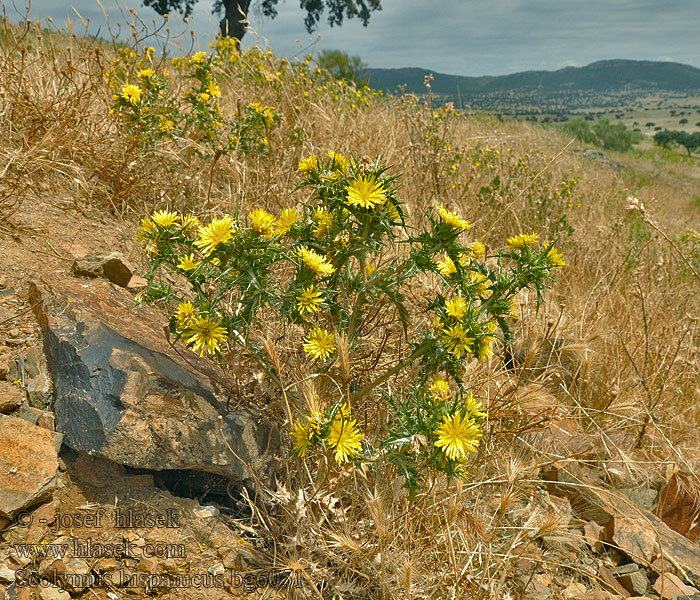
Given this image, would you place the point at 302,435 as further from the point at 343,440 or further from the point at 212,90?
the point at 212,90

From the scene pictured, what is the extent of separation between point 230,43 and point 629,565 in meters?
6.00

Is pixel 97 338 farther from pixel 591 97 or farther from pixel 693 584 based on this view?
pixel 591 97

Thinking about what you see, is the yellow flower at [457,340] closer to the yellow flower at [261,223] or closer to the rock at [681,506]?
the yellow flower at [261,223]

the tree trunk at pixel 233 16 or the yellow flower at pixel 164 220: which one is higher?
the tree trunk at pixel 233 16

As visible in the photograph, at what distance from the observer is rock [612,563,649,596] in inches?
75.5

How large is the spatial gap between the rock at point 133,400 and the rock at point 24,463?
7 centimetres

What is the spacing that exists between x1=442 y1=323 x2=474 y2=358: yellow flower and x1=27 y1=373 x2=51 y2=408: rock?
143 centimetres

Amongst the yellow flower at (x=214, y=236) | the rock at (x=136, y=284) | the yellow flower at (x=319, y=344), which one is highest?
the yellow flower at (x=214, y=236)

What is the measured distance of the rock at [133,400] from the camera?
1.69 meters

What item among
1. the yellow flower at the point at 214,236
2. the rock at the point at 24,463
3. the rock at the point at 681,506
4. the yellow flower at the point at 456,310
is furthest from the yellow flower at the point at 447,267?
the rock at the point at 681,506

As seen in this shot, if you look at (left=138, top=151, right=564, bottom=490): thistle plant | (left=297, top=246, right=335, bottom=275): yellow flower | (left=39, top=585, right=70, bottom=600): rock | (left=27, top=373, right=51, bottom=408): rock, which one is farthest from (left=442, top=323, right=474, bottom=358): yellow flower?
(left=27, top=373, right=51, bottom=408): rock

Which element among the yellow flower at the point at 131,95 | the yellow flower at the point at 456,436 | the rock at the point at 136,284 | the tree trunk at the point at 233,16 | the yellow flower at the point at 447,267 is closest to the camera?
the yellow flower at the point at 456,436

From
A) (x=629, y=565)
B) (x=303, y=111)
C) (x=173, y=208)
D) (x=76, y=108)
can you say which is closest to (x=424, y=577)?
(x=629, y=565)

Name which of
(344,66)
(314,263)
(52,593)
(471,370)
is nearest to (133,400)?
(52,593)
